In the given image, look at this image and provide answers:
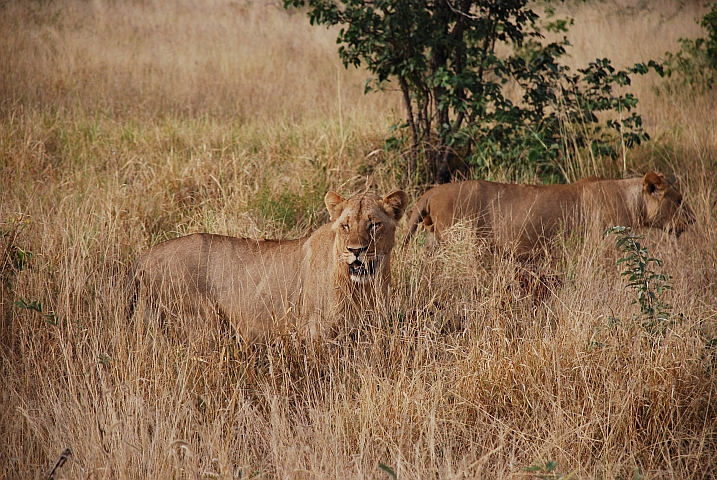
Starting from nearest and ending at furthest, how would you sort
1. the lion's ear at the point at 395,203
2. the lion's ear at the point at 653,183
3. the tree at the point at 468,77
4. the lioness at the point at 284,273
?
the lioness at the point at 284,273
the lion's ear at the point at 395,203
the lion's ear at the point at 653,183
the tree at the point at 468,77

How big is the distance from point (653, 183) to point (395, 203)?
2910 millimetres

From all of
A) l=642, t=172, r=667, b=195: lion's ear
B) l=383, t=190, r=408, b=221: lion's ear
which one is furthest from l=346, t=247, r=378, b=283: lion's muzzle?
l=642, t=172, r=667, b=195: lion's ear

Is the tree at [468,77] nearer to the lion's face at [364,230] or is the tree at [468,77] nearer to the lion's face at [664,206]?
the lion's face at [664,206]

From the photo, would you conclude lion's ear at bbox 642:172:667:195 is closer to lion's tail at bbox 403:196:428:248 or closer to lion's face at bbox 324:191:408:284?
lion's tail at bbox 403:196:428:248

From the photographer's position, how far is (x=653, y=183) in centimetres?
611

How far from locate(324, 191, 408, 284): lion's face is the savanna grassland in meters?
0.32

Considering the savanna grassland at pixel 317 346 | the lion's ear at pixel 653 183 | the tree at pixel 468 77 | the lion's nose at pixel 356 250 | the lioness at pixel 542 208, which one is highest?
the tree at pixel 468 77

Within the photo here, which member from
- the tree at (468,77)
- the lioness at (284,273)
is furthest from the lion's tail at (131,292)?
the tree at (468,77)

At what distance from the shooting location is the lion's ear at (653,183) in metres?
6.07

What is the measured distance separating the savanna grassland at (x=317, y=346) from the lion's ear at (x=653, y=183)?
42cm

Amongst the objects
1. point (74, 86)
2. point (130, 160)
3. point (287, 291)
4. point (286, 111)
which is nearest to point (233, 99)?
point (286, 111)

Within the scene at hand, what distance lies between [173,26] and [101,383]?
1082 centimetres

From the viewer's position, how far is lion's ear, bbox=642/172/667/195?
6.07 meters

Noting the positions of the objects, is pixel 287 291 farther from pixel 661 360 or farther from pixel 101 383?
pixel 661 360
